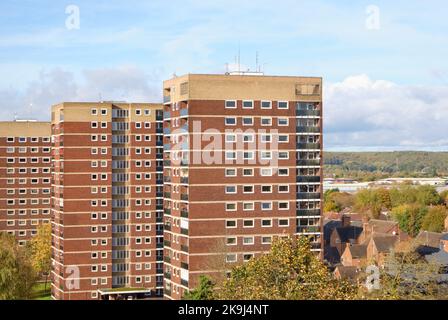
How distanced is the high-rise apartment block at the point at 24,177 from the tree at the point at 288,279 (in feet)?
249

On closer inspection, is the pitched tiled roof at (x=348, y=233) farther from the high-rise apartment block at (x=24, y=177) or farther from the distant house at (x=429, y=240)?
the high-rise apartment block at (x=24, y=177)

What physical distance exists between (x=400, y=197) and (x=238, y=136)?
310 feet

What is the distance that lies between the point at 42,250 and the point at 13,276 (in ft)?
110

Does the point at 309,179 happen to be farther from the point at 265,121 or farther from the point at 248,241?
the point at 248,241

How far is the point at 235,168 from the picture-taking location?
56.3 m

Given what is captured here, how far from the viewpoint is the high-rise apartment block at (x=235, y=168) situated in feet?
179

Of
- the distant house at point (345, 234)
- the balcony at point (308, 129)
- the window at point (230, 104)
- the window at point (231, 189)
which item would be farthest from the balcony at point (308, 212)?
the distant house at point (345, 234)

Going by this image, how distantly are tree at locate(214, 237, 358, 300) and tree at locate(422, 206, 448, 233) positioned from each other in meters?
81.2

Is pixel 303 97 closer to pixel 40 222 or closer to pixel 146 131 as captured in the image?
pixel 146 131

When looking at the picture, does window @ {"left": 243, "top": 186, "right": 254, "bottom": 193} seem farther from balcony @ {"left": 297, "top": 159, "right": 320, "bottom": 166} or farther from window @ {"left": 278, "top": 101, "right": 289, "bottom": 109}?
window @ {"left": 278, "top": 101, "right": 289, "bottom": 109}

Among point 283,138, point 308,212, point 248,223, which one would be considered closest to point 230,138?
point 283,138

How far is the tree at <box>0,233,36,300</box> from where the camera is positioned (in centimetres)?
5588
